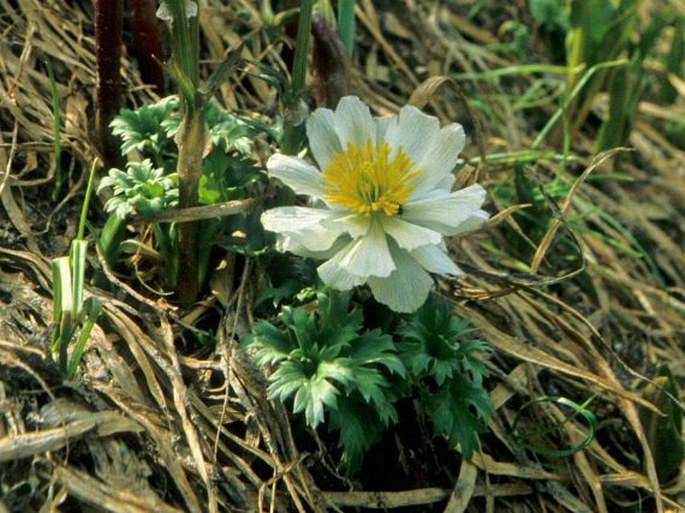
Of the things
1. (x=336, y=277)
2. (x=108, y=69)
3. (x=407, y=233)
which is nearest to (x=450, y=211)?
(x=407, y=233)

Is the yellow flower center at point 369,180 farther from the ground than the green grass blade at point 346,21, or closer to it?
closer to it

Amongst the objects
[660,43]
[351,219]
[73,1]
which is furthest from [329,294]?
[660,43]

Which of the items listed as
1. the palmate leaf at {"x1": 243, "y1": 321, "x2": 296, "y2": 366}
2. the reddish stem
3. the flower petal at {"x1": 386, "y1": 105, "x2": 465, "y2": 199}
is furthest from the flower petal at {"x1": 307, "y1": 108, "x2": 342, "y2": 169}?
the reddish stem

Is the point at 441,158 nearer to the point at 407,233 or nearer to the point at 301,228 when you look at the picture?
the point at 407,233

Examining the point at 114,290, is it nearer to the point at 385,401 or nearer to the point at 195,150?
the point at 195,150

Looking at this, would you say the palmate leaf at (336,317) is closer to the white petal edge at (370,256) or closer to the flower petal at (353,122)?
the white petal edge at (370,256)

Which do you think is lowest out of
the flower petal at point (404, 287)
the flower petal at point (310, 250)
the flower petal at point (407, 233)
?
the flower petal at point (404, 287)

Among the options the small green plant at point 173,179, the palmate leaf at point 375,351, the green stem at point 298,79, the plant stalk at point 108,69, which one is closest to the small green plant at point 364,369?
the palmate leaf at point 375,351

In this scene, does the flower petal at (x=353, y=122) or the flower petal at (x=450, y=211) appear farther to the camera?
the flower petal at (x=353, y=122)
